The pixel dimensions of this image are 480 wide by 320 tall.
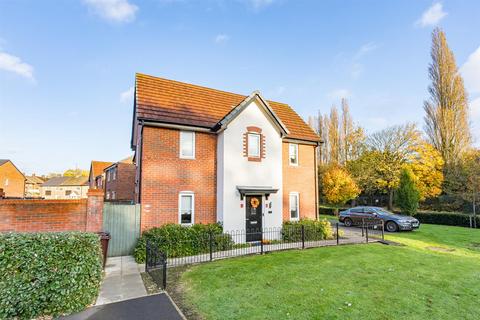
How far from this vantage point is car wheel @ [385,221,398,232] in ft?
58.7

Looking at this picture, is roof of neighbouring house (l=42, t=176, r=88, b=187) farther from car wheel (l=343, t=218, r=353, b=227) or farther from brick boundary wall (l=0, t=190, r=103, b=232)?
car wheel (l=343, t=218, r=353, b=227)

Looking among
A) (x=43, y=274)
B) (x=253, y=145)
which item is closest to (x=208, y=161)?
(x=253, y=145)

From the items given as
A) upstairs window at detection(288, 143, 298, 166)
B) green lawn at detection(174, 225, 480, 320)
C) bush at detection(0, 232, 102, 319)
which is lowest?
green lawn at detection(174, 225, 480, 320)

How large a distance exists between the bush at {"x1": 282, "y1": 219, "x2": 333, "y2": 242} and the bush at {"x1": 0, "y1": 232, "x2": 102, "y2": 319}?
9.84 meters

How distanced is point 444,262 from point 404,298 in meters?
5.02

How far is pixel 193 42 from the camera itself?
13547mm

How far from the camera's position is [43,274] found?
545 cm

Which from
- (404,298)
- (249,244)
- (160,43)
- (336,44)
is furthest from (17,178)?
(404,298)

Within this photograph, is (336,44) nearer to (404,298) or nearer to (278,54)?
(278,54)

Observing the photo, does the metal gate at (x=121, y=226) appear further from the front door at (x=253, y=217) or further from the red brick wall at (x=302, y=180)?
the red brick wall at (x=302, y=180)

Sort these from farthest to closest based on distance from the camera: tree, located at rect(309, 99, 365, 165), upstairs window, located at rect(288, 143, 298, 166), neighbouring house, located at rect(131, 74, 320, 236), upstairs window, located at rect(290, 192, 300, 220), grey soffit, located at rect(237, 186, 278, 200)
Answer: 1. tree, located at rect(309, 99, 365, 165)
2. upstairs window, located at rect(288, 143, 298, 166)
3. upstairs window, located at rect(290, 192, 300, 220)
4. grey soffit, located at rect(237, 186, 278, 200)
5. neighbouring house, located at rect(131, 74, 320, 236)

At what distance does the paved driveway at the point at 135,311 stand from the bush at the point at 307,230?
857cm

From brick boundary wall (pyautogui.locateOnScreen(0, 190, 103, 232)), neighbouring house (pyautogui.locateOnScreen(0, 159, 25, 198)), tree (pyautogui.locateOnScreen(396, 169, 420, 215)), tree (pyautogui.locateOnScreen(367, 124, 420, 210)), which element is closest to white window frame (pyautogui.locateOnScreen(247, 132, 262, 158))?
brick boundary wall (pyautogui.locateOnScreen(0, 190, 103, 232))

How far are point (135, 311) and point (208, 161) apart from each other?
838 cm
